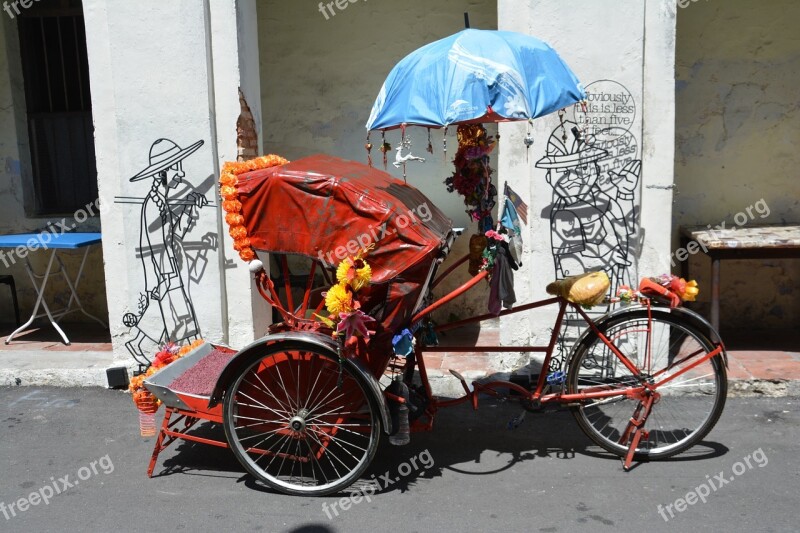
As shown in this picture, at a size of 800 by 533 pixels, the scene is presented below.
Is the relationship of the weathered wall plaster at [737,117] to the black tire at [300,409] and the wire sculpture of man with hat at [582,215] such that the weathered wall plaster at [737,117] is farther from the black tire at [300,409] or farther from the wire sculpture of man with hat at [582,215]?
the black tire at [300,409]

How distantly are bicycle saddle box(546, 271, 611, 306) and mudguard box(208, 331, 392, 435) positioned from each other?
126cm

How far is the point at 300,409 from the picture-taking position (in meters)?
3.93

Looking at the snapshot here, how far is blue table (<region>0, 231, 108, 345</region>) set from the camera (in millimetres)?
6438

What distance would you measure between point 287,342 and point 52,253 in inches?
169

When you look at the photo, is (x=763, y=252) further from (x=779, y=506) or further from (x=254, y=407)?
(x=254, y=407)

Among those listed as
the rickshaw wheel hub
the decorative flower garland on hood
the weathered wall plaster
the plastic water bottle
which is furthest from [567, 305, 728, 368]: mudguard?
the weathered wall plaster

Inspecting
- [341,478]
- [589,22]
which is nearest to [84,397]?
[341,478]

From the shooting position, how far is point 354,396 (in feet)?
12.8

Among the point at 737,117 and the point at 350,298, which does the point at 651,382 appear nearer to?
the point at 350,298

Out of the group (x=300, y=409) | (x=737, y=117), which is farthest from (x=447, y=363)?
(x=737, y=117)

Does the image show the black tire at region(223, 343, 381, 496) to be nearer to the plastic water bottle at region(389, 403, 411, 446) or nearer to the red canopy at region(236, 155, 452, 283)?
the plastic water bottle at region(389, 403, 411, 446)

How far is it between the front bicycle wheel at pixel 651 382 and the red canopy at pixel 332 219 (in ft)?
4.22

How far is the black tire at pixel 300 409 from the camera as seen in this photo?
384cm

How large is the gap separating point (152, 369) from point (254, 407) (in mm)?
821
